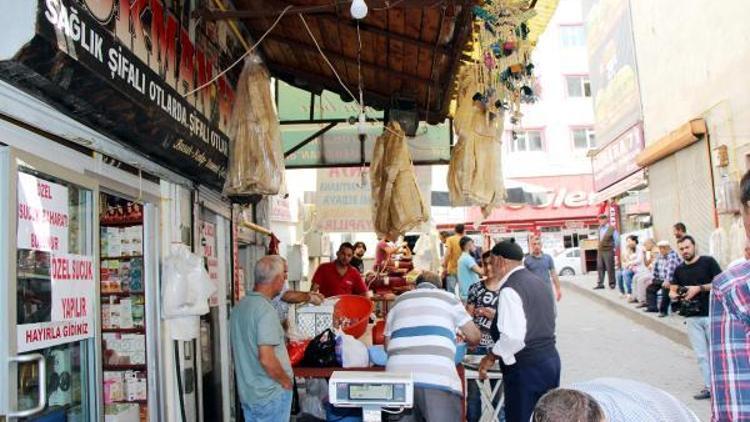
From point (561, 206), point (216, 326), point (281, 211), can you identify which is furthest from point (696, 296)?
point (561, 206)

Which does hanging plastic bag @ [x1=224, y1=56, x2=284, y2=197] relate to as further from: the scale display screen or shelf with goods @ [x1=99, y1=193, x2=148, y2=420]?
the scale display screen

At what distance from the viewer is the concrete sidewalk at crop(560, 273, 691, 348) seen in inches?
420

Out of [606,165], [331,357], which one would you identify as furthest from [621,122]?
[331,357]

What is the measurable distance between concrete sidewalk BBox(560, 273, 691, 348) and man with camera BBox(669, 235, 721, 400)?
3.58 meters

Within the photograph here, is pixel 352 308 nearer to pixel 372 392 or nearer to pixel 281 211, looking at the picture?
pixel 372 392

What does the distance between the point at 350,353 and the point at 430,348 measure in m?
0.71

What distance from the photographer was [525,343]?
14.2ft

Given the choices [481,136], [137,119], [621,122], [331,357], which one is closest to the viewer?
[137,119]

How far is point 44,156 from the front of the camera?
304 cm

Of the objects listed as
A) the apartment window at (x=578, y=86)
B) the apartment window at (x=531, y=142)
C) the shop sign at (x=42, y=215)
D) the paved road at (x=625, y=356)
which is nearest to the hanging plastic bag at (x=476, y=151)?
the shop sign at (x=42, y=215)

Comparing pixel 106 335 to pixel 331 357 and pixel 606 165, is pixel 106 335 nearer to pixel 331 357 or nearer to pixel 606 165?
pixel 331 357

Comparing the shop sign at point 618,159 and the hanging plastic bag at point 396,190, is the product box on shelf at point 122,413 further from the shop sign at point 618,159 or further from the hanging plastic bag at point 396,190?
the shop sign at point 618,159

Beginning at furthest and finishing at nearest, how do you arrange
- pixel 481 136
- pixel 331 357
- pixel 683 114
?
1. pixel 683 114
2. pixel 481 136
3. pixel 331 357

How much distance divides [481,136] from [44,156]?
342 centimetres
